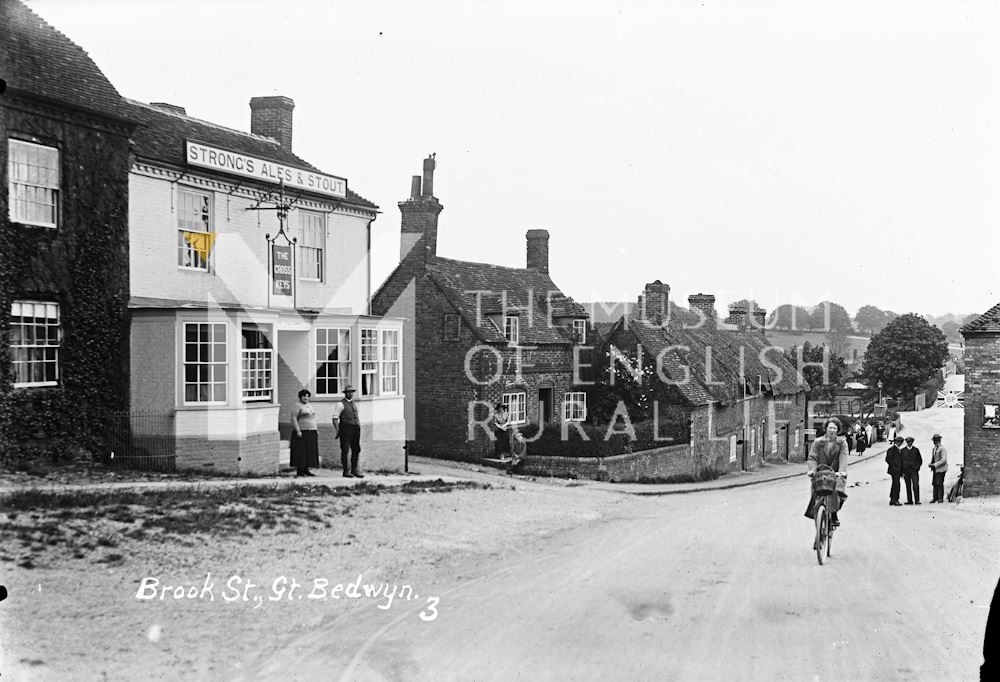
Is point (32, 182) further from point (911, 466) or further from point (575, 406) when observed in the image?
point (575, 406)

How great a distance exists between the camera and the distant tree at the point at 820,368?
50.8 metres

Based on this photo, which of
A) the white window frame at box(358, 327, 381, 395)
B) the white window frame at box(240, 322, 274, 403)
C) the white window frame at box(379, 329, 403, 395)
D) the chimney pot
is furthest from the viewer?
the chimney pot

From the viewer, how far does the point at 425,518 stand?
13750 millimetres

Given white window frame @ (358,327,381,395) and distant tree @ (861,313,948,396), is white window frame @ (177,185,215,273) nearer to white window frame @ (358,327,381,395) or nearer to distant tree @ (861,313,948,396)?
white window frame @ (358,327,381,395)

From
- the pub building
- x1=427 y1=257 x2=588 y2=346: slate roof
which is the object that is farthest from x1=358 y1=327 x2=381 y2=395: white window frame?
x1=427 y1=257 x2=588 y2=346: slate roof

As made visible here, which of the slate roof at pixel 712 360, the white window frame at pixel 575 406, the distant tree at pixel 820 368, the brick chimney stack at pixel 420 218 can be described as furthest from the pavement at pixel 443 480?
the distant tree at pixel 820 368

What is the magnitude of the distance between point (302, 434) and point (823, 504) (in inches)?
454

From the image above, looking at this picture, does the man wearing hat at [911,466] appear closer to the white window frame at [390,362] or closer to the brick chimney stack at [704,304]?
the white window frame at [390,362]

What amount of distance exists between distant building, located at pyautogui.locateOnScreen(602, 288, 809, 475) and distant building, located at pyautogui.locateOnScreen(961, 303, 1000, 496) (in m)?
16.8

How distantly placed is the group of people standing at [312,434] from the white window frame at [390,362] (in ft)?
9.31

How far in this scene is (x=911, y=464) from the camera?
17.3 meters

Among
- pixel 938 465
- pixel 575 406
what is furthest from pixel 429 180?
pixel 938 465

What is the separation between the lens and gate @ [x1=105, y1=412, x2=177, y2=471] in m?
16.2

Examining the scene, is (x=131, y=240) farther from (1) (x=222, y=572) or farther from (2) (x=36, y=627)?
(2) (x=36, y=627)
